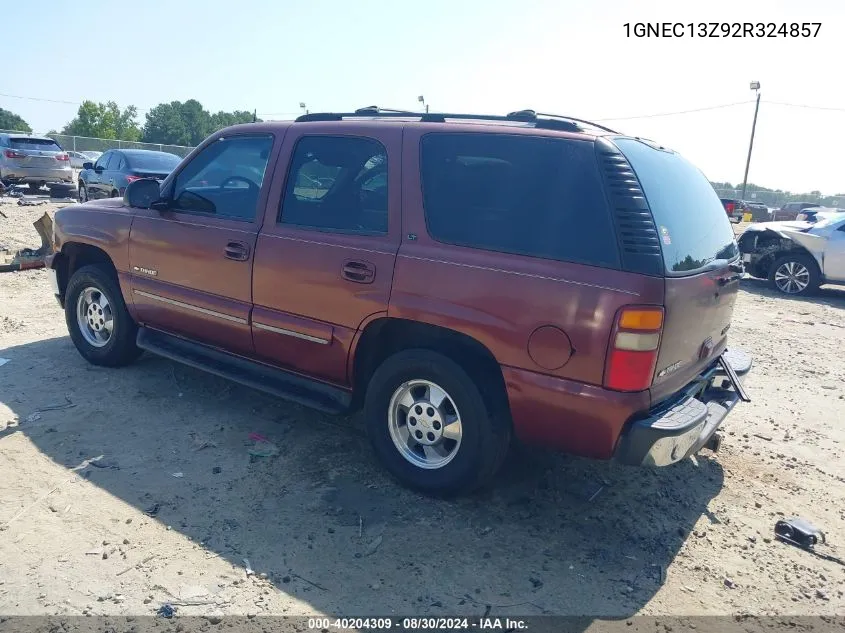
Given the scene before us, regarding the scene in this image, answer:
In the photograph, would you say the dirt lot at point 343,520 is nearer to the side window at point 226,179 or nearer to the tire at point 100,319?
the tire at point 100,319

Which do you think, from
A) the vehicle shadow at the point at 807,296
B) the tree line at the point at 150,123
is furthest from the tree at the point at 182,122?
the vehicle shadow at the point at 807,296

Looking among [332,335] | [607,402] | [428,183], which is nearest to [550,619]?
[607,402]

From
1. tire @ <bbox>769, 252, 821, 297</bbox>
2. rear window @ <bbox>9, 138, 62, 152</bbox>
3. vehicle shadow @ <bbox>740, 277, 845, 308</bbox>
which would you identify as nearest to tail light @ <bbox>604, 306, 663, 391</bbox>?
vehicle shadow @ <bbox>740, 277, 845, 308</bbox>

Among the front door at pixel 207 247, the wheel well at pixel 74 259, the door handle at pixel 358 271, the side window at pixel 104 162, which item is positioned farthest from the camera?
the side window at pixel 104 162

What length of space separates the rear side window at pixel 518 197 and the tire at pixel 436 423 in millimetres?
707

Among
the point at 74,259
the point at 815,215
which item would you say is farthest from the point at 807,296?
the point at 74,259

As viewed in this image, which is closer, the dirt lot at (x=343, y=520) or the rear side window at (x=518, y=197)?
the dirt lot at (x=343, y=520)

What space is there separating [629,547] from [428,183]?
7.10ft

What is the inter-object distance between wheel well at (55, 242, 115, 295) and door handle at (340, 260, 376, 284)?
8.39ft

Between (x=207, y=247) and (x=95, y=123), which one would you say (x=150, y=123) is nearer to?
(x=95, y=123)

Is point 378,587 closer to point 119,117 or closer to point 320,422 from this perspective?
point 320,422

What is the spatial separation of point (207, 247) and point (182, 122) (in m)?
80.1

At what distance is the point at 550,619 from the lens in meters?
2.73

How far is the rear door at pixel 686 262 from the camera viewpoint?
300 centimetres
